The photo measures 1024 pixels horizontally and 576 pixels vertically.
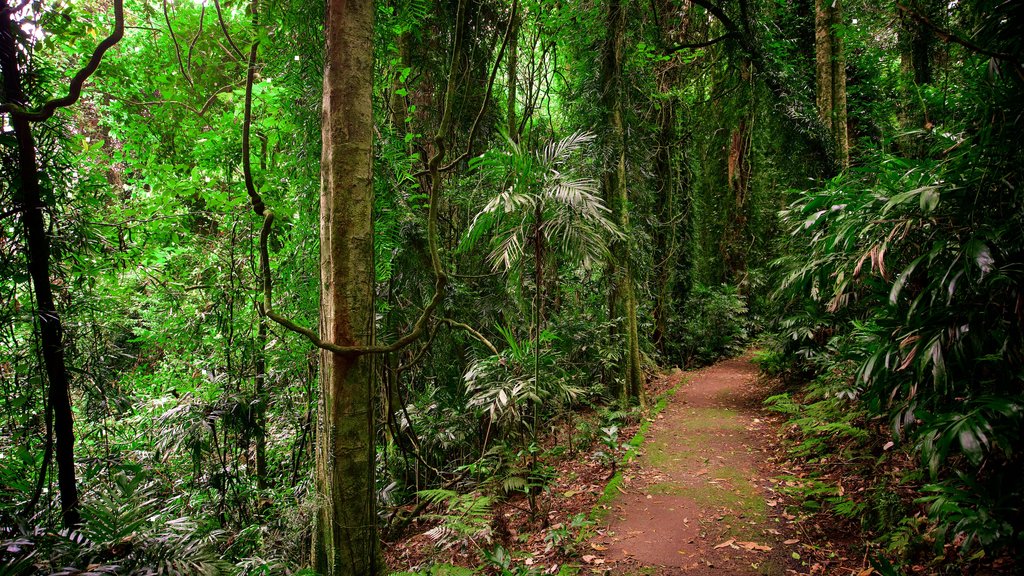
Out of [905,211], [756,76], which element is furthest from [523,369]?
[756,76]

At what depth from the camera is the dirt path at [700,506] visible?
10.4 feet

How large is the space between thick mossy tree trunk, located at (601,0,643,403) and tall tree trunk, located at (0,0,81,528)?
234 inches

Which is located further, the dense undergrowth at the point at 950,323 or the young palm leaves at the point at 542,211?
the young palm leaves at the point at 542,211

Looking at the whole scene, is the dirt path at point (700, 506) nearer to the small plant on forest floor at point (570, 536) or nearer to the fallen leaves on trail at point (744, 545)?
the fallen leaves on trail at point (744, 545)

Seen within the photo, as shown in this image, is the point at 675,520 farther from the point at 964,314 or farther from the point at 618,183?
the point at 618,183

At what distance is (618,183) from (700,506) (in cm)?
478

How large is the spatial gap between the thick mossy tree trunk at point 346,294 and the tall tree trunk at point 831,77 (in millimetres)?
6606

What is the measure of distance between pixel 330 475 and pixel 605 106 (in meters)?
6.44

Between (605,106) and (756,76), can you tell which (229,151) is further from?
(756,76)

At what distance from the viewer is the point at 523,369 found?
3.98 metres

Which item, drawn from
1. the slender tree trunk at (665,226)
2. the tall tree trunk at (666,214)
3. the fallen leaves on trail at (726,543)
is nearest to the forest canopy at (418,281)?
the fallen leaves on trail at (726,543)

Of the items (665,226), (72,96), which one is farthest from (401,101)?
(665,226)

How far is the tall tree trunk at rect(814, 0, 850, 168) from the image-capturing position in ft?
20.0

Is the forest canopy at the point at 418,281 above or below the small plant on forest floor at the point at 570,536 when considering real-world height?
above
